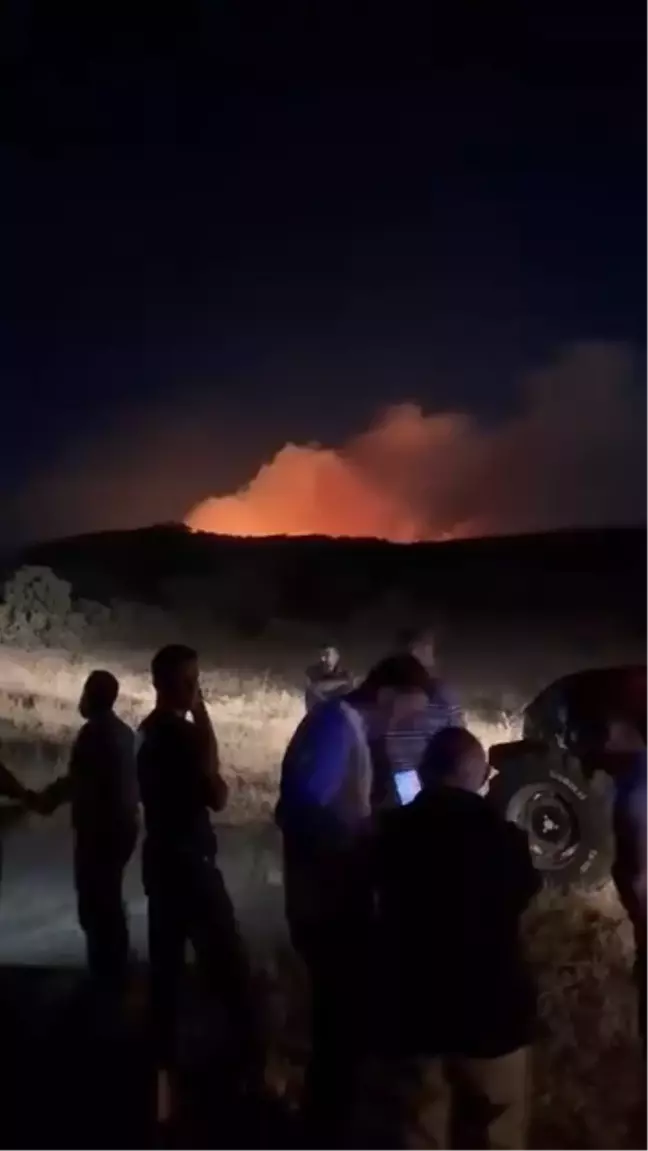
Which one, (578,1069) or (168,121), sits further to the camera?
(168,121)

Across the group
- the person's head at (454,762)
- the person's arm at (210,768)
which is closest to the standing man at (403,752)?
the person's arm at (210,768)

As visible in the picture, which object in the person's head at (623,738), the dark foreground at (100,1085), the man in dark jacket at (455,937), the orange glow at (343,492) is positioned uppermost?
the orange glow at (343,492)

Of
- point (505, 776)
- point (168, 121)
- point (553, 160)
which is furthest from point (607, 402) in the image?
point (168, 121)

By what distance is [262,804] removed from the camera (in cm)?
528

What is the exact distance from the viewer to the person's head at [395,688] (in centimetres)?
331

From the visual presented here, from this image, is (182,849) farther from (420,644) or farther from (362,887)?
(420,644)

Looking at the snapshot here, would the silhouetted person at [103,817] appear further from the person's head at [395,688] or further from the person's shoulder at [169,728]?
the person's head at [395,688]

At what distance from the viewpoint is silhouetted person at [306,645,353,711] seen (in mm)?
4035

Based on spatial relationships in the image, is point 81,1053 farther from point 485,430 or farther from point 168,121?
point 168,121

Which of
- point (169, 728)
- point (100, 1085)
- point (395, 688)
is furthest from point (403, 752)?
point (100, 1085)

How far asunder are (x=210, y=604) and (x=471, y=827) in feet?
13.0

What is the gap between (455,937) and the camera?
2.39 metres

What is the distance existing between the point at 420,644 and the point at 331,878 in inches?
85.2

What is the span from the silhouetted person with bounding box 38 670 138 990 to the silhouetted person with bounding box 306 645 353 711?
2.08 ft
